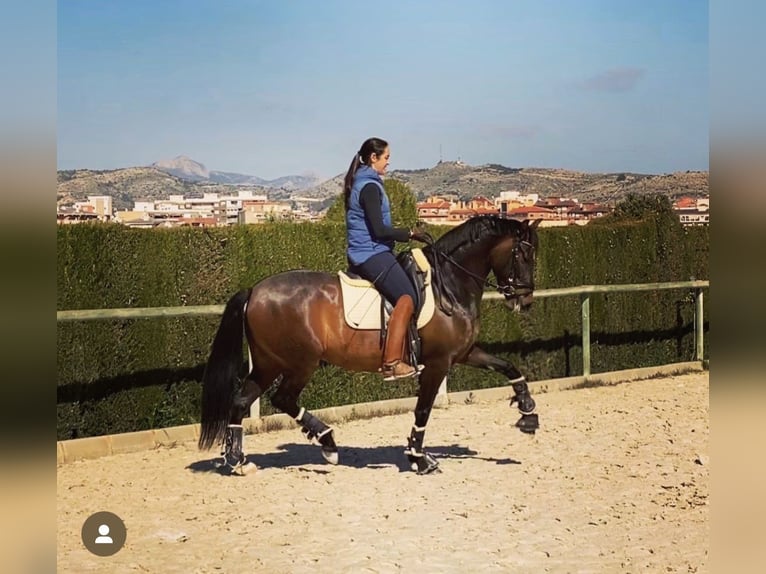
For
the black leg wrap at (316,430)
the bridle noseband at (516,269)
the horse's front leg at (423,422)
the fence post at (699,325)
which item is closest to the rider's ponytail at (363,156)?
the bridle noseband at (516,269)

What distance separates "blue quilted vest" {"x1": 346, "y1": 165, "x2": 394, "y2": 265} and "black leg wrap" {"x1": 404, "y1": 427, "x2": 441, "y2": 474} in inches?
47.8

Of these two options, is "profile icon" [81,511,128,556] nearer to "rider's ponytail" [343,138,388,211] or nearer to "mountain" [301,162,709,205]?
"mountain" [301,162,709,205]

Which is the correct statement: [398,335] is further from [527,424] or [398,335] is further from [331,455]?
[527,424]

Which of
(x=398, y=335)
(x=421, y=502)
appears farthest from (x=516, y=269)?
(x=421, y=502)

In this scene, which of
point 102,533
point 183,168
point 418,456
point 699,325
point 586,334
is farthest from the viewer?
point 699,325

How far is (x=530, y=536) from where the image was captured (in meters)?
4.39

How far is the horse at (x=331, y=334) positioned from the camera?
226 inches

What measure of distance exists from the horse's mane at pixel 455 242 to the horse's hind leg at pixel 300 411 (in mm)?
1015

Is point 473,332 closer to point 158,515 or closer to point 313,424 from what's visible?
point 313,424

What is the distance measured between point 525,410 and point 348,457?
1.34 meters

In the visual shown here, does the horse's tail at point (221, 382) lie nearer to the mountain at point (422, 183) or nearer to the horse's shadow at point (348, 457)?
the horse's shadow at point (348, 457)

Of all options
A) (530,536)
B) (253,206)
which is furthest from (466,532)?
(253,206)

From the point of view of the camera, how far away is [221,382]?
5.71m
